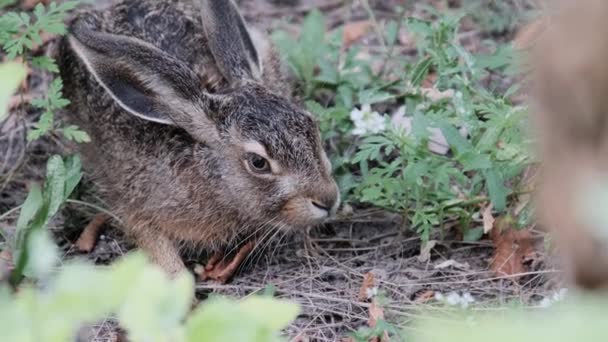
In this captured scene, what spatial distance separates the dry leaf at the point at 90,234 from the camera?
5.73m

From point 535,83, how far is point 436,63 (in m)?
2.86

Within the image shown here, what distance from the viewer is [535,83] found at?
2795mm

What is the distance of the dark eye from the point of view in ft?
17.2

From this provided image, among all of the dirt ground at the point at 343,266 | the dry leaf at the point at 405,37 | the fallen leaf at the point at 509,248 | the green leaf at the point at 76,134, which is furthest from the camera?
the dry leaf at the point at 405,37

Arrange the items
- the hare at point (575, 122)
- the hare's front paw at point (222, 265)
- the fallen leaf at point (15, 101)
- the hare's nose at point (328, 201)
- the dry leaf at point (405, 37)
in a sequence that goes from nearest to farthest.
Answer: the hare at point (575, 122)
the hare's nose at point (328, 201)
the hare's front paw at point (222, 265)
the fallen leaf at point (15, 101)
the dry leaf at point (405, 37)

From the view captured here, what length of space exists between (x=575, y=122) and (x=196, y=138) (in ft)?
10.3

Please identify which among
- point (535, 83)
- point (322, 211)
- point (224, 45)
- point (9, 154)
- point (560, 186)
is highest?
point (535, 83)

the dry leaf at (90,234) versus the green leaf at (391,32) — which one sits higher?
the green leaf at (391,32)

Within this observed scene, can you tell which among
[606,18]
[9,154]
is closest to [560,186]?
[606,18]

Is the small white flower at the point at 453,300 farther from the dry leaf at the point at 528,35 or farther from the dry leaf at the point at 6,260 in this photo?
the dry leaf at the point at 6,260

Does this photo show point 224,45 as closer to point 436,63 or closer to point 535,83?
point 436,63

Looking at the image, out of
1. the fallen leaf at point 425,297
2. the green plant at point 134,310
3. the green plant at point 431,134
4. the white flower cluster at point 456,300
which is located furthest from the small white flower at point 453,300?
the green plant at point 134,310

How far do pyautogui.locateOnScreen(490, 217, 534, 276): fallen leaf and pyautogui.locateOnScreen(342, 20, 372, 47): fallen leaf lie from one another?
2.28 m

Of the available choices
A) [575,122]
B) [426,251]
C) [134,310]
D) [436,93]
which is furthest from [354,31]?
[134,310]
